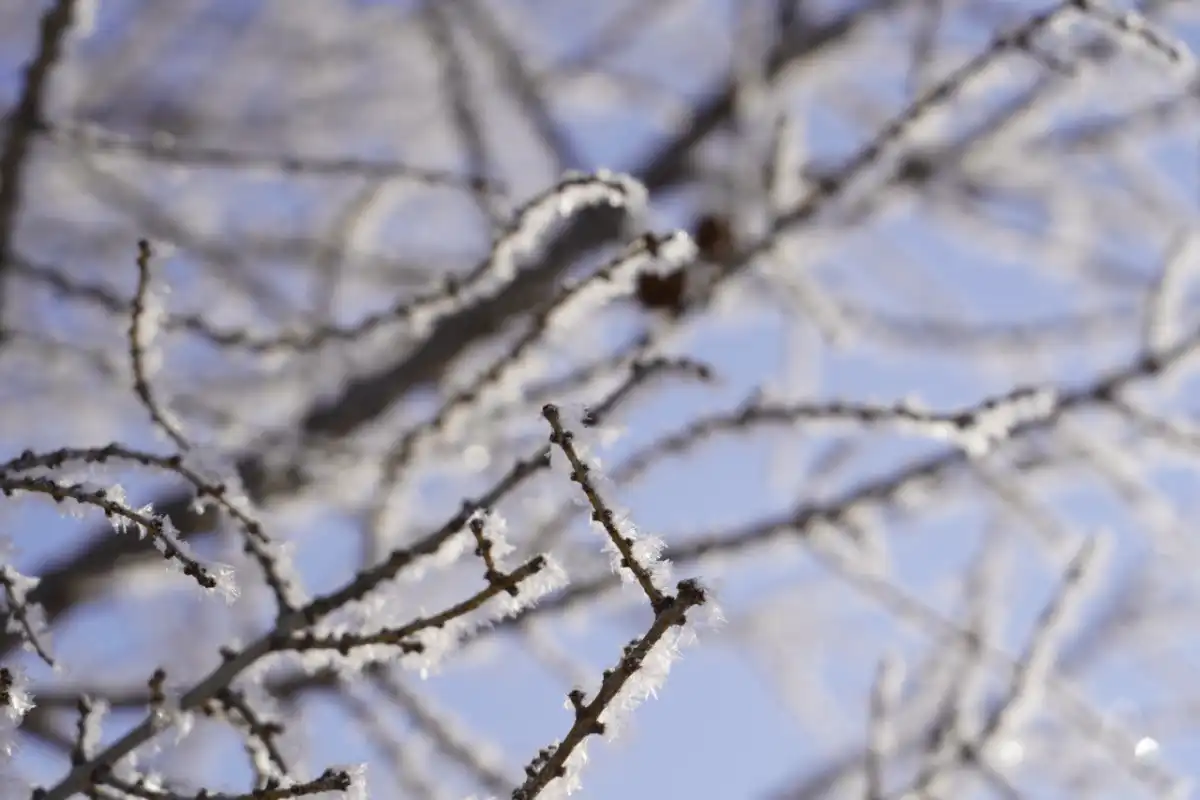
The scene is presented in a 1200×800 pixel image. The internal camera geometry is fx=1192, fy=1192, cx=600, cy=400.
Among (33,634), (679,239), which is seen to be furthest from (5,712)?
(679,239)

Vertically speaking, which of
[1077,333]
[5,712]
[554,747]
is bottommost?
Answer: [554,747]

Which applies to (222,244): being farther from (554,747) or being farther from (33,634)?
(554,747)

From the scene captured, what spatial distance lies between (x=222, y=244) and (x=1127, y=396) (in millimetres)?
1726

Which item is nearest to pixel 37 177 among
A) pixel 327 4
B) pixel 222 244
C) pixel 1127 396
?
pixel 222 244

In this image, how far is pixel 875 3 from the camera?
8.16 ft

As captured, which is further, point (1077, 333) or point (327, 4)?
point (327, 4)

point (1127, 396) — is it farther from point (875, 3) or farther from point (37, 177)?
point (37, 177)

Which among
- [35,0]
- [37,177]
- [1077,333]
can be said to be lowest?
[1077,333]

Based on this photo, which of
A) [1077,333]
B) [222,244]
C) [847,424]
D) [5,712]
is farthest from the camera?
[1077,333]

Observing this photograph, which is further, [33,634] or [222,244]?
[222,244]

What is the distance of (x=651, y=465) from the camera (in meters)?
1.60

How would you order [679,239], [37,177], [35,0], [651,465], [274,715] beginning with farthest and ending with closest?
[35,0] → [37,177] → [651,465] → [679,239] → [274,715]

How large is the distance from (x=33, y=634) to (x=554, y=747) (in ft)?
1.31

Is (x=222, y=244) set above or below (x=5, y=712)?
above
